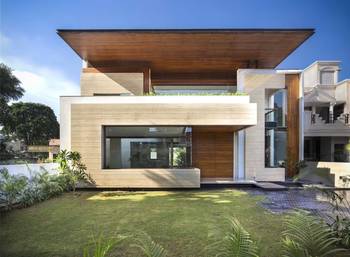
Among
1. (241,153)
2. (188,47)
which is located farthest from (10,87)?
(241,153)

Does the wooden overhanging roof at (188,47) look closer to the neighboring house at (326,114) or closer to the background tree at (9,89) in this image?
the neighboring house at (326,114)

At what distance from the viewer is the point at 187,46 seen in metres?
14.3

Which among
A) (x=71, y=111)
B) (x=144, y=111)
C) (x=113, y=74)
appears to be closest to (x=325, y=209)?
(x=144, y=111)

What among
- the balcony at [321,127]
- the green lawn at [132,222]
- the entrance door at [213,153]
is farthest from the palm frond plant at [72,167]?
the balcony at [321,127]

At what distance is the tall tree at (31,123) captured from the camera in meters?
47.0

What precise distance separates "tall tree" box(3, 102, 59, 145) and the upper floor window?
44.9 meters

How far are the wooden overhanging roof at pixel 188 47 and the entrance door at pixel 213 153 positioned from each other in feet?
14.4

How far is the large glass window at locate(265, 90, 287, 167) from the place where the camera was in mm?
15320

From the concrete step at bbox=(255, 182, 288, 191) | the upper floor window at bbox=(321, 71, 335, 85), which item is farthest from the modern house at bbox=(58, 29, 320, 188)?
the upper floor window at bbox=(321, 71, 335, 85)

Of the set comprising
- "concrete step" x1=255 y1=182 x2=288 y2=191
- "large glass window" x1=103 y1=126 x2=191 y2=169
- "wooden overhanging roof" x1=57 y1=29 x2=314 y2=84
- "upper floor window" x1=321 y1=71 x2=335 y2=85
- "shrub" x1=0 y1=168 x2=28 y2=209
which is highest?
"upper floor window" x1=321 y1=71 x2=335 y2=85

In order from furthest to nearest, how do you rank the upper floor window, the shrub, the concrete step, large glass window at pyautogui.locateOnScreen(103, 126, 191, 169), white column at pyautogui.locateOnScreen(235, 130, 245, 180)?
1. the upper floor window
2. white column at pyautogui.locateOnScreen(235, 130, 245, 180)
3. large glass window at pyautogui.locateOnScreen(103, 126, 191, 169)
4. the concrete step
5. the shrub

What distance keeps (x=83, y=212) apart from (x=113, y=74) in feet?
33.7

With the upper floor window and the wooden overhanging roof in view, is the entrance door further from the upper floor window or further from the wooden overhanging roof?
the upper floor window

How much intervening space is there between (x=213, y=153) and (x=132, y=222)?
31.6 feet
